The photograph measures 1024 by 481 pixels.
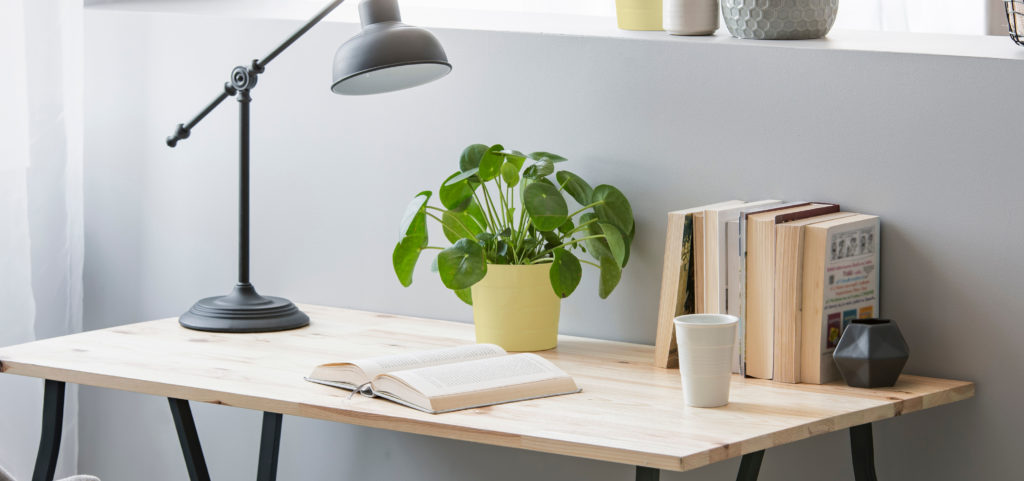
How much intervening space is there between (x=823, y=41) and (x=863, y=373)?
1.75ft

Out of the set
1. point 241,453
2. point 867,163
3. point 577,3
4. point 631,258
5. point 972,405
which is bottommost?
point 241,453

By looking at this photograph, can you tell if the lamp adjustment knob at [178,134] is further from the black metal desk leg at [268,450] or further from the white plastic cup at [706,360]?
the white plastic cup at [706,360]

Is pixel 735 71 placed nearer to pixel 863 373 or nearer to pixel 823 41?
pixel 823 41

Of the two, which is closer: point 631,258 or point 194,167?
point 631,258

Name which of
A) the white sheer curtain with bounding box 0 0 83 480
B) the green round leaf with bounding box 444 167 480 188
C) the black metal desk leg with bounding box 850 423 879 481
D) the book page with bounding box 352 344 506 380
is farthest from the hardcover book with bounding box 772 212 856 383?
the white sheer curtain with bounding box 0 0 83 480

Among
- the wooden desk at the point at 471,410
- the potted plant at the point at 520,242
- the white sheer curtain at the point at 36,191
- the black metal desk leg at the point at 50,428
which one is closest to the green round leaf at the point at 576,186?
the potted plant at the point at 520,242

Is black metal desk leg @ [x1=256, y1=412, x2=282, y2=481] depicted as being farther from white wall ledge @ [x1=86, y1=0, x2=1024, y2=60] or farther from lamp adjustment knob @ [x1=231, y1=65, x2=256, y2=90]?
white wall ledge @ [x1=86, y1=0, x2=1024, y2=60]

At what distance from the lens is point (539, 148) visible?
89.8 inches

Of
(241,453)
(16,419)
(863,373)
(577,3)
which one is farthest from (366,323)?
(577,3)

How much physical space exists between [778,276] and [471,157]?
53 centimetres

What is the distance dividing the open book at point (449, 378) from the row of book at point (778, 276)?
246 mm

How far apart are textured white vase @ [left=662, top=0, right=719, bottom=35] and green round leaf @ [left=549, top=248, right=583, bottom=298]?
41 centimetres

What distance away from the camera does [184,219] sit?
2641 mm

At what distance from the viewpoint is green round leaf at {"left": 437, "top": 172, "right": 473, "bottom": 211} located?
2.16 m
